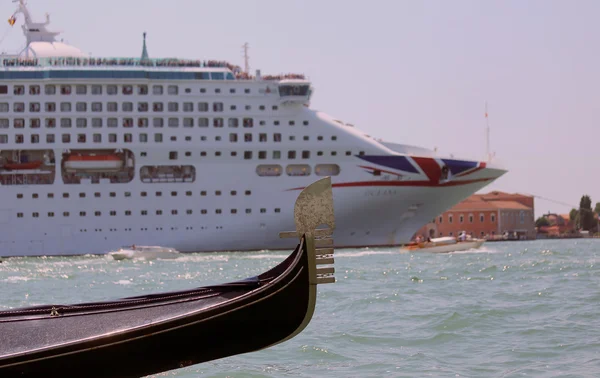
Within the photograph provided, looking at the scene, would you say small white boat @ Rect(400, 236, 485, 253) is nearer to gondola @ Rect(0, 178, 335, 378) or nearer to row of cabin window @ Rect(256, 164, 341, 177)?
row of cabin window @ Rect(256, 164, 341, 177)

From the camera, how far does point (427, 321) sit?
1388 cm

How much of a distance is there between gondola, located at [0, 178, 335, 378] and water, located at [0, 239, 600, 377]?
11.1 ft

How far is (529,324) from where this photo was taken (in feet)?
43.5

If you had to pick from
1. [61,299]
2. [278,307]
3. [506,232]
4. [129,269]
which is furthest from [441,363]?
[506,232]

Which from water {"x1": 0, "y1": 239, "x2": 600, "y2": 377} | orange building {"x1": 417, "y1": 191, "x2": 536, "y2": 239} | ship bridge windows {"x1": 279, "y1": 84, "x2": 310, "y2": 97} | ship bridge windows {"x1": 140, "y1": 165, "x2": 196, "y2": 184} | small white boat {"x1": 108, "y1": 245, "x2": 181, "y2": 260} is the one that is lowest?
water {"x1": 0, "y1": 239, "x2": 600, "y2": 377}

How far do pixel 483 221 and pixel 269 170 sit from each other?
51834 mm

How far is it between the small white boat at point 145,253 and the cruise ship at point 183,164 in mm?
3172

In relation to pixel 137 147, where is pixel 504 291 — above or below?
below

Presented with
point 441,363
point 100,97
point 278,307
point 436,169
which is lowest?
point 441,363

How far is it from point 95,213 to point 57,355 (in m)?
37.7

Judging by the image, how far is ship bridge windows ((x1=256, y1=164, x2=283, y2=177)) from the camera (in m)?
44.4

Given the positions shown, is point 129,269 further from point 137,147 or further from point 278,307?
point 278,307

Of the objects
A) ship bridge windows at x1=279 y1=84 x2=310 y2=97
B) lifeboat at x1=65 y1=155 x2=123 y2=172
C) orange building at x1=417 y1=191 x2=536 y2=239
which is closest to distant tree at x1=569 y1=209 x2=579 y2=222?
orange building at x1=417 y1=191 x2=536 y2=239

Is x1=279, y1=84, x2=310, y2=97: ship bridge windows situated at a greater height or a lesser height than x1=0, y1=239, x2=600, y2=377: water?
greater
